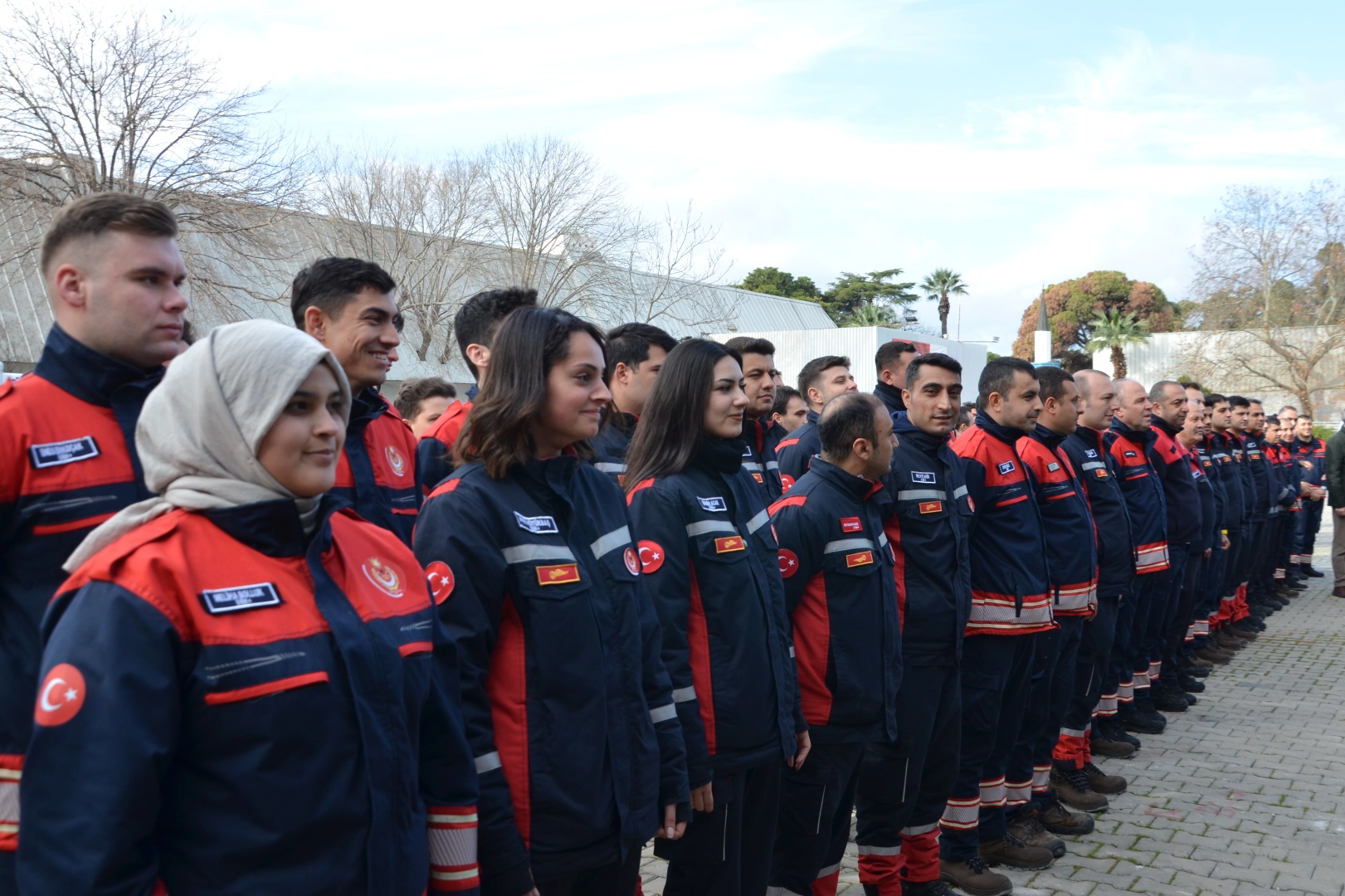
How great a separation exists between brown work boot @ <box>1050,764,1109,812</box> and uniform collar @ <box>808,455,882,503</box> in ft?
9.74

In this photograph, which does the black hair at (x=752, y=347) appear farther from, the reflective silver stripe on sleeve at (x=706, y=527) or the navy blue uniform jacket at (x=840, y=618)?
the reflective silver stripe on sleeve at (x=706, y=527)

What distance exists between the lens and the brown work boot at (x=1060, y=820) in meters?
6.00

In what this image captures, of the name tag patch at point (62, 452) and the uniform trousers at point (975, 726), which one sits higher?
the name tag patch at point (62, 452)

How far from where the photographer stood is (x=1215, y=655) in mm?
10977

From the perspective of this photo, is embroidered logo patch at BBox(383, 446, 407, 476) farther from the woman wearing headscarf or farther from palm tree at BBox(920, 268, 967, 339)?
palm tree at BBox(920, 268, 967, 339)

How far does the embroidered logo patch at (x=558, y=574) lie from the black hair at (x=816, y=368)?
519 centimetres

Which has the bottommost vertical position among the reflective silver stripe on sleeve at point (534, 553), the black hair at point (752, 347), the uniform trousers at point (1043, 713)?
the uniform trousers at point (1043, 713)

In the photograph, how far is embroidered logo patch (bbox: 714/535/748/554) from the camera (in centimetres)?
357

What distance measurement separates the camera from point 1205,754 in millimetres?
7590

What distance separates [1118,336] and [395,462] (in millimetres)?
65876

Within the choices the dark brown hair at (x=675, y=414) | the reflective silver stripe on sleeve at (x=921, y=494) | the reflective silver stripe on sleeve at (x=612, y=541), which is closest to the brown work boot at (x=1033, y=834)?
the reflective silver stripe on sleeve at (x=921, y=494)

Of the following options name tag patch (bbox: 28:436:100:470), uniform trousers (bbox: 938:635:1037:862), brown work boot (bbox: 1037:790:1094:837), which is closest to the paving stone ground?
brown work boot (bbox: 1037:790:1094:837)

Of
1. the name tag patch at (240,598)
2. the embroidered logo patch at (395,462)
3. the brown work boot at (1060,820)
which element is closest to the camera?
the name tag patch at (240,598)

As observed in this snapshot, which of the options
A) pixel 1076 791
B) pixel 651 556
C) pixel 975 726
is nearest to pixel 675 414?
pixel 651 556
